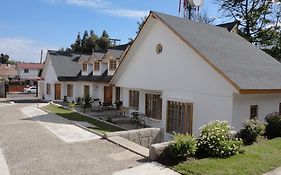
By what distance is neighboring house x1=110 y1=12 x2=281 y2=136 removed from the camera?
13.5 meters

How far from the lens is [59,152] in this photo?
11195mm

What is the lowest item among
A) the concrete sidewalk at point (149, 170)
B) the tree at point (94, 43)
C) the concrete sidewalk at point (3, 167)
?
the concrete sidewalk at point (3, 167)

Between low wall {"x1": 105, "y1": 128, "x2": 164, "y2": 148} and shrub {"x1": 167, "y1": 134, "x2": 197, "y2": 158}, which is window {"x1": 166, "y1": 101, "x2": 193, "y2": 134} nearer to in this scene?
low wall {"x1": 105, "y1": 128, "x2": 164, "y2": 148}

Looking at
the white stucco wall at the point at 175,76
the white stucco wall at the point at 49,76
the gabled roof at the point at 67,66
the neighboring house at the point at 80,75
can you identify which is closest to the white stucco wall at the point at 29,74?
the neighboring house at the point at 80,75

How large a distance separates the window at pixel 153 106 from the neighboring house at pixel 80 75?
24.6ft

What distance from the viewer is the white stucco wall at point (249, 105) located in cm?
1338

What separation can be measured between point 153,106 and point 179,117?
140 inches

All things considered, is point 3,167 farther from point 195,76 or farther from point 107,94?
point 107,94

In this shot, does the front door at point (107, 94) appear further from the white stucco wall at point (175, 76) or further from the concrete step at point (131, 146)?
the concrete step at point (131, 146)

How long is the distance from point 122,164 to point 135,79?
1079 centimetres

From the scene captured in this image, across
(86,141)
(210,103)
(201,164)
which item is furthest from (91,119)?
(201,164)

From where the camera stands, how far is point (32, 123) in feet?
58.8

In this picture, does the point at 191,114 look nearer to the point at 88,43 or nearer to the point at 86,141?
the point at 86,141

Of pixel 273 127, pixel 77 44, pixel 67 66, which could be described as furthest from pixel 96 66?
pixel 77 44
